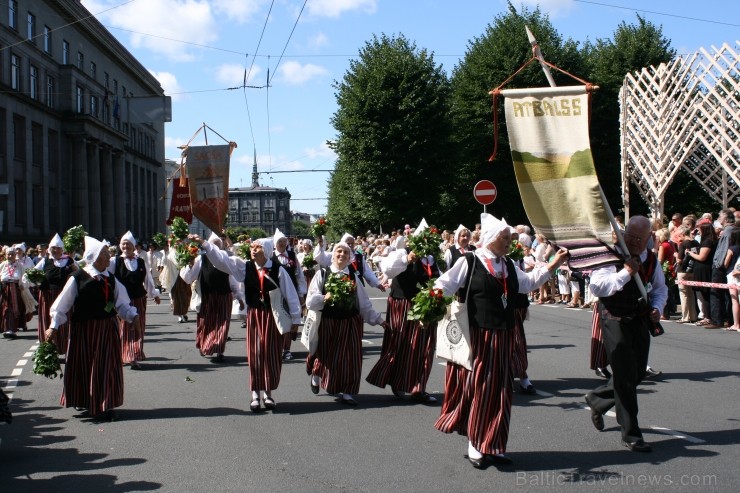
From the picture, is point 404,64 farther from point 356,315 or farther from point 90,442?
point 90,442

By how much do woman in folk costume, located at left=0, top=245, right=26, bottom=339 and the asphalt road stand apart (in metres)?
6.22

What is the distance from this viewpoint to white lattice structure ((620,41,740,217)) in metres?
22.7

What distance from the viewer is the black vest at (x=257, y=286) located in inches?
341

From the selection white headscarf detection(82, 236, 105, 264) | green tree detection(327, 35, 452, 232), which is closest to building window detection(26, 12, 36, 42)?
green tree detection(327, 35, 452, 232)

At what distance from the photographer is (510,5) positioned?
1545 inches

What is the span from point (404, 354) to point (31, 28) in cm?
4142

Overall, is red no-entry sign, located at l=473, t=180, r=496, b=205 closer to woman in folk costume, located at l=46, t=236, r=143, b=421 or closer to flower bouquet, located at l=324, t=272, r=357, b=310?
flower bouquet, located at l=324, t=272, r=357, b=310

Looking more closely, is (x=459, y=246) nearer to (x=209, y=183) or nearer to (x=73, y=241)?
(x=209, y=183)

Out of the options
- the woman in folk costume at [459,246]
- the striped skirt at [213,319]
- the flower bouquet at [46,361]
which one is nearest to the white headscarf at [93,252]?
the flower bouquet at [46,361]

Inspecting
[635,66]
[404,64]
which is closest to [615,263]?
[404,64]

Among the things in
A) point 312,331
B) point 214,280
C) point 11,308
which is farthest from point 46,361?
point 11,308

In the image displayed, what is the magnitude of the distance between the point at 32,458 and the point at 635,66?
3523 cm

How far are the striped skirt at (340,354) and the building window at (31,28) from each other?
130 ft

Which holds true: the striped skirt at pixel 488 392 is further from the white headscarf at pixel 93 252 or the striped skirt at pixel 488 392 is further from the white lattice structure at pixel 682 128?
the white lattice structure at pixel 682 128
